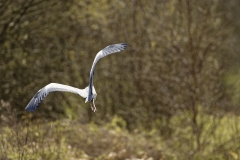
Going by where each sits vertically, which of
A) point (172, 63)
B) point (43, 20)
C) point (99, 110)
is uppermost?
point (43, 20)

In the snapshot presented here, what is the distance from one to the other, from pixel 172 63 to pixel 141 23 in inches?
47.4

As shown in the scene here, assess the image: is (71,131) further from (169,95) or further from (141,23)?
(141,23)

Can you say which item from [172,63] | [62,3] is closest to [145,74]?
[172,63]

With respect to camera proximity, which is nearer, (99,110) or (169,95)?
(169,95)

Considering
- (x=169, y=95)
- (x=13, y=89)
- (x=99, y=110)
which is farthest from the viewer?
(x=99, y=110)

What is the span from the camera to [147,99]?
50.6 feet

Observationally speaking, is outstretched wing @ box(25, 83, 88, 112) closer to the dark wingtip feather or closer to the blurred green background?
the dark wingtip feather

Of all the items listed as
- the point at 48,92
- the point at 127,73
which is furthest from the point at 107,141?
the point at 48,92

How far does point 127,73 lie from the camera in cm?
1541

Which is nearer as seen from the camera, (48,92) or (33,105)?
(33,105)

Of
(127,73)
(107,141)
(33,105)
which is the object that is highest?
(33,105)

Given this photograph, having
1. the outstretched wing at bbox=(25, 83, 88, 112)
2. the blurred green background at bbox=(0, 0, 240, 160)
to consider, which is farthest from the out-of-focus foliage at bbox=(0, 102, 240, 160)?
the outstretched wing at bbox=(25, 83, 88, 112)

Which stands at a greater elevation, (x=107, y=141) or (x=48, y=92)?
(x=48, y=92)

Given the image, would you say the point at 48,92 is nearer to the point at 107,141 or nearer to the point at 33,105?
the point at 33,105
